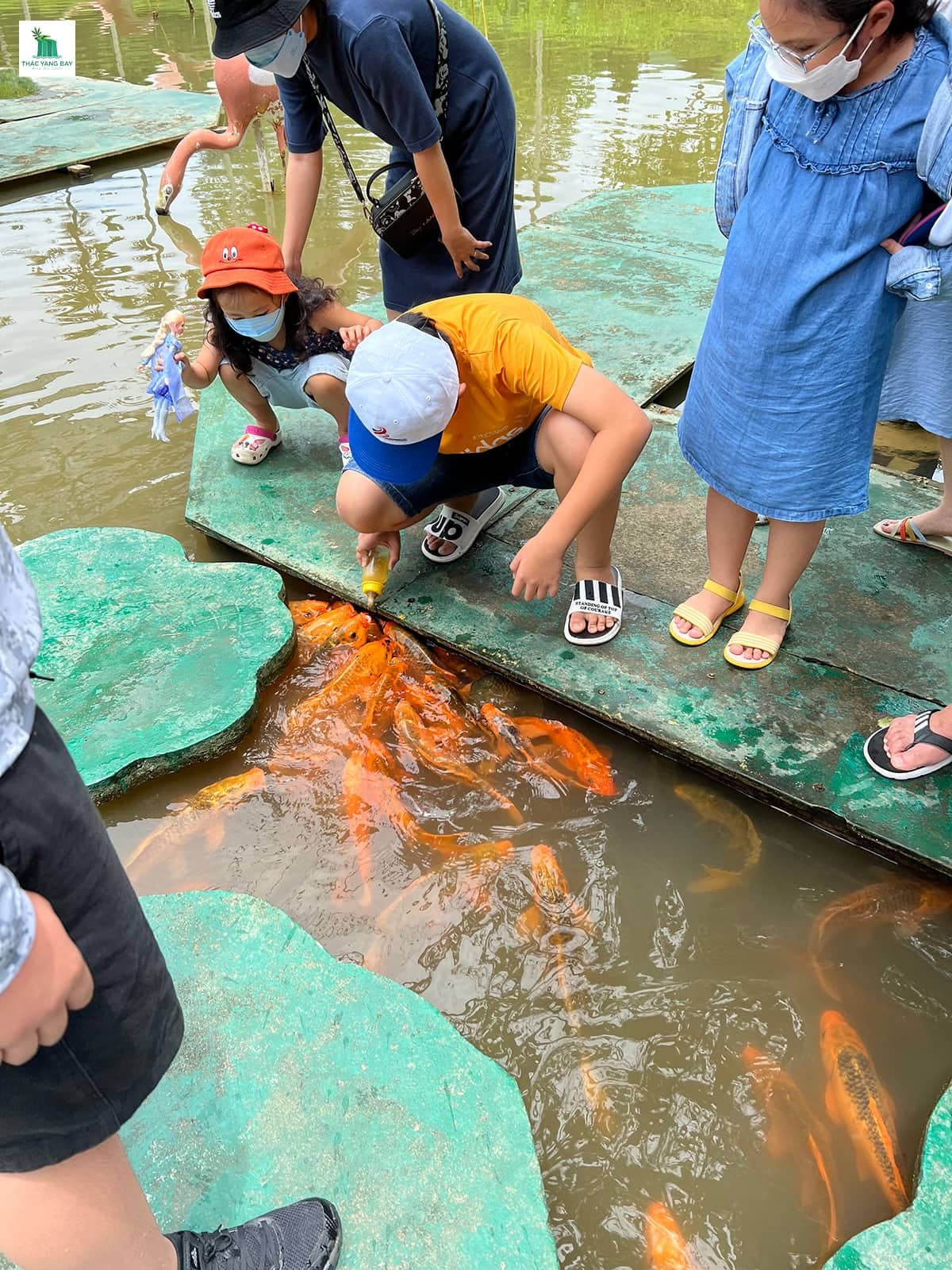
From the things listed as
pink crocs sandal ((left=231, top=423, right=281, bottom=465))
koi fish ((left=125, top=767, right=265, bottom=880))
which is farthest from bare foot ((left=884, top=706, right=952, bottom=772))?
pink crocs sandal ((left=231, top=423, right=281, bottom=465))

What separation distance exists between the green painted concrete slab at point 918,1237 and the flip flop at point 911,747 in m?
0.83

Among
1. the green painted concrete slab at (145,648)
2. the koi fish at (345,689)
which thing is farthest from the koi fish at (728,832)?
the green painted concrete slab at (145,648)

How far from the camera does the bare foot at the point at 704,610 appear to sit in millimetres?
2451

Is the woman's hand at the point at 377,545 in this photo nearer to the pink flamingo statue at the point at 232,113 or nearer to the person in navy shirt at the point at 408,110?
the person in navy shirt at the point at 408,110

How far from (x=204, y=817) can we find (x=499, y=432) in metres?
1.28

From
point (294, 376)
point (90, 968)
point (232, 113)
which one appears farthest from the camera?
point (232, 113)

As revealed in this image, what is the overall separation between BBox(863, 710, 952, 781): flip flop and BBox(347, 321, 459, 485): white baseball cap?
1315mm

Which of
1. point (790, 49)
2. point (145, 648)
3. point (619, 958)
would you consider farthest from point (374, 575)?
point (790, 49)

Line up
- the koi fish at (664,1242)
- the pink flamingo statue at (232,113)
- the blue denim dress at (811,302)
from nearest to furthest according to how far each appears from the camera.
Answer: the koi fish at (664,1242) < the blue denim dress at (811,302) < the pink flamingo statue at (232,113)

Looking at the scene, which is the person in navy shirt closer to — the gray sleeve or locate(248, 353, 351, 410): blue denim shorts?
locate(248, 353, 351, 410): blue denim shorts

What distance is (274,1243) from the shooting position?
1356 mm

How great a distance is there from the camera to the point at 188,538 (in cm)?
320

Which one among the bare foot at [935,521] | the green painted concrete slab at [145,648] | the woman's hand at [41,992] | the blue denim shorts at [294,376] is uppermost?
the woman's hand at [41,992]

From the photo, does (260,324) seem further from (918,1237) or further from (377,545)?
(918,1237)
